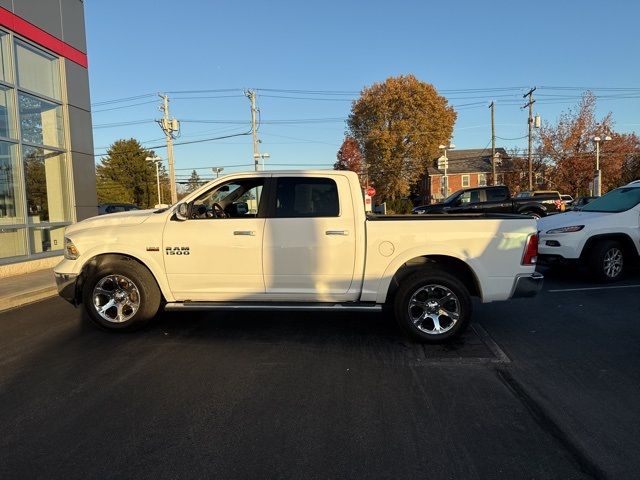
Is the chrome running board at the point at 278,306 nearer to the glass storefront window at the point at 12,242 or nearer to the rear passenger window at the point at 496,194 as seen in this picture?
the glass storefront window at the point at 12,242

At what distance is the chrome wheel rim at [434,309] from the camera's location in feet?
17.6

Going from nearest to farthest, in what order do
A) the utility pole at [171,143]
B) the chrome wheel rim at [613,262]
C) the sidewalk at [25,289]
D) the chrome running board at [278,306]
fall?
the chrome running board at [278,306] < the sidewalk at [25,289] < the chrome wheel rim at [613,262] < the utility pole at [171,143]

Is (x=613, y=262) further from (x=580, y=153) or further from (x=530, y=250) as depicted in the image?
(x=580, y=153)

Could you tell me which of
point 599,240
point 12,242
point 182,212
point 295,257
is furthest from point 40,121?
point 599,240

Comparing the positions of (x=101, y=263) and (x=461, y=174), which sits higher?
(x=461, y=174)

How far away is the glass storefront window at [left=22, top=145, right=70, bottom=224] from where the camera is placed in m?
11.9

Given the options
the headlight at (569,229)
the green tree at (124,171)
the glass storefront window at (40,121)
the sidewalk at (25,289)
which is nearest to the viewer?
the sidewalk at (25,289)

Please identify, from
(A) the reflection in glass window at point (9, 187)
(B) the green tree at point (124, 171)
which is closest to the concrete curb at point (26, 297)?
(A) the reflection in glass window at point (9, 187)

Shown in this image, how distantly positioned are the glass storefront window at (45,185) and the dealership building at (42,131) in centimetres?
2

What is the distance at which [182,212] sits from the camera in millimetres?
5730

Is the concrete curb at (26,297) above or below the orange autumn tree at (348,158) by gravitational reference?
below

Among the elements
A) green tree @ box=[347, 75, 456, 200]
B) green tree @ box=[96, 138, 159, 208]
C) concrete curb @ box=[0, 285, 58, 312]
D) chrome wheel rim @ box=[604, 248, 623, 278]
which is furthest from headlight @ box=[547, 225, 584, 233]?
green tree @ box=[96, 138, 159, 208]

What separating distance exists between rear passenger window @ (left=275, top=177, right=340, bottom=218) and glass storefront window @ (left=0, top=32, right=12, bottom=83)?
9.02 metres

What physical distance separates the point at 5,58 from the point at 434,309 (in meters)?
11.2
